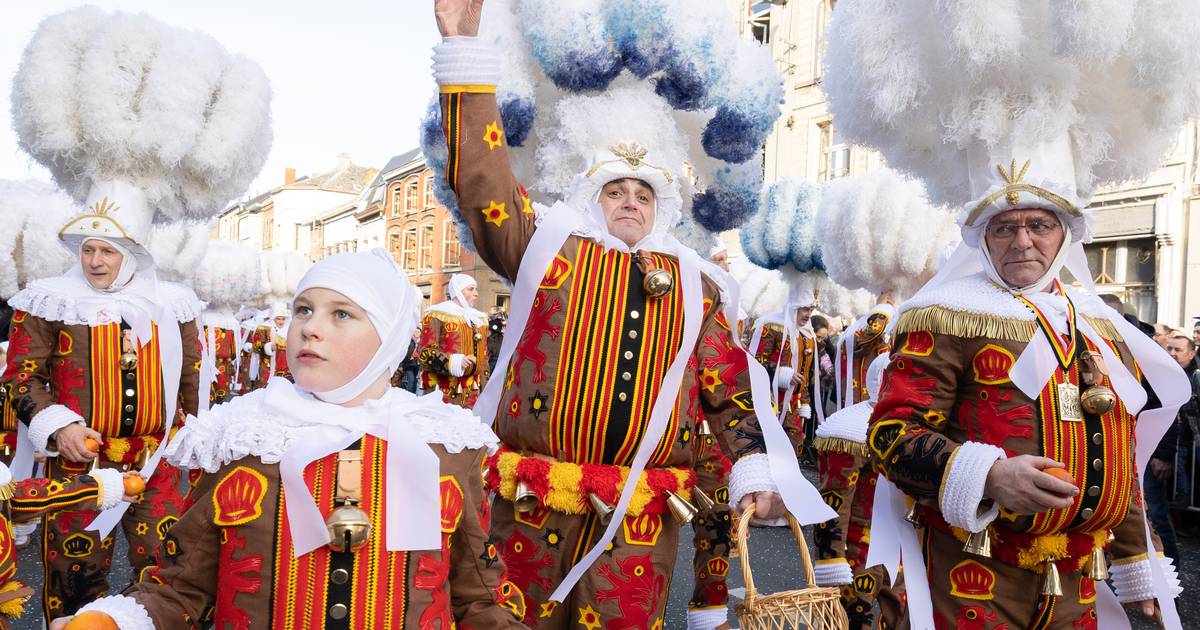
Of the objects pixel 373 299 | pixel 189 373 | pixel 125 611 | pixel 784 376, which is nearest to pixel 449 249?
pixel 784 376

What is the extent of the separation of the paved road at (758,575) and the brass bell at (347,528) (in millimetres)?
3268

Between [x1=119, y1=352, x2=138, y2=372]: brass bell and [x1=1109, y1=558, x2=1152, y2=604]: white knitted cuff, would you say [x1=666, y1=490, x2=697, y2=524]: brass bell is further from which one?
[x1=119, y1=352, x2=138, y2=372]: brass bell

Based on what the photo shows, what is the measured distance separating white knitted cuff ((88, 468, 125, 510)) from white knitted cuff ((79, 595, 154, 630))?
1434 millimetres

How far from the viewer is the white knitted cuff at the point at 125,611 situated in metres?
1.83

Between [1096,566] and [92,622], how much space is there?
2.41 m

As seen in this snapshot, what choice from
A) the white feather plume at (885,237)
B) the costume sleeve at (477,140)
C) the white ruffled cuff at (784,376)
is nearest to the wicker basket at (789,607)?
the costume sleeve at (477,140)

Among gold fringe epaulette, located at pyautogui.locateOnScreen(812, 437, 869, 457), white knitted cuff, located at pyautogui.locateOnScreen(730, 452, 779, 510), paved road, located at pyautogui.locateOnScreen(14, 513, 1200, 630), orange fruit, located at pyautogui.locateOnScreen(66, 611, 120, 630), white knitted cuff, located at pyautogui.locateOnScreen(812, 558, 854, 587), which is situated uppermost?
white knitted cuff, located at pyautogui.locateOnScreen(730, 452, 779, 510)

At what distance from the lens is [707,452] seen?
131 inches

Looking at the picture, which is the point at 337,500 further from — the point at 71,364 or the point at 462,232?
the point at 71,364

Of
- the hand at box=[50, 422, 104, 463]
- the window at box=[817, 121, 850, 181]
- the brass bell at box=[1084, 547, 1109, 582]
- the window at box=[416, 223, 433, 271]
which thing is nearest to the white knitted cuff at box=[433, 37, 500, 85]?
the brass bell at box=[1084, 547, 1109, 582]

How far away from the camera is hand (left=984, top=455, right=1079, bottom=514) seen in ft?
7.75

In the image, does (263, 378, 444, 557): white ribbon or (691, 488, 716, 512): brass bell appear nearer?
(263, 378, 444, 557): white ribbon

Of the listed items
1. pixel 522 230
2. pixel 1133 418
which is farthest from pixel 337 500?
pixel 1133 418

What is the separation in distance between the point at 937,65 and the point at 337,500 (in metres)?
2.27
